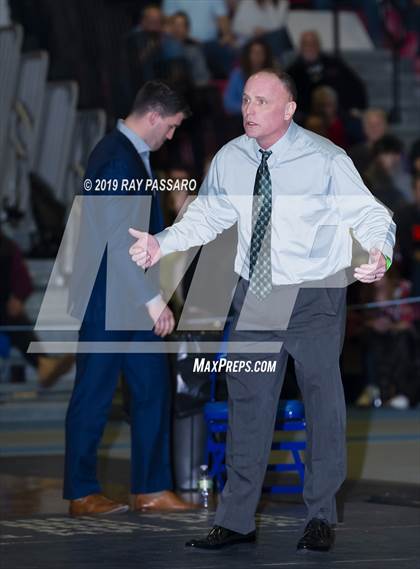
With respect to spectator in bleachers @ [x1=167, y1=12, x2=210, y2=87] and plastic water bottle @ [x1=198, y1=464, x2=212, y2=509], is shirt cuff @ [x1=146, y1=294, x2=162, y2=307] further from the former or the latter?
spectator in bleachers @ [x1=167, y1=12, x2=210, y2=87]

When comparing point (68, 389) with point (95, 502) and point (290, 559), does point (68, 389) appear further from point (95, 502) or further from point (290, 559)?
point (290, 559)

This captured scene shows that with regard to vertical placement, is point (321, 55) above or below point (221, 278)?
above

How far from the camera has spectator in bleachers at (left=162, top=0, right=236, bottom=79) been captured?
59.0 feet

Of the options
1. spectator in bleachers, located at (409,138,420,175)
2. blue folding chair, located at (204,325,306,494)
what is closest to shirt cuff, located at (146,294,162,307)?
blue folding chair, located at (204,325,306,494)

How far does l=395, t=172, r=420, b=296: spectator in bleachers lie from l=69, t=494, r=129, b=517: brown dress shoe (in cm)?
623

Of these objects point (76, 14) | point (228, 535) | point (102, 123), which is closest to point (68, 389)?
point (102, 123)

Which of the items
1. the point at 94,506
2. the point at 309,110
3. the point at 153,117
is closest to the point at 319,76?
the point at 309,110

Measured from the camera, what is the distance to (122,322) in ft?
26.9

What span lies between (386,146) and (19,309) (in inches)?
150

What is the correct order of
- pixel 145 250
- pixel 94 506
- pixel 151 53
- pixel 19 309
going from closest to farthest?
pixel 145 250 < pixel 94 506 < pixel 19 309 < pixel 151 53

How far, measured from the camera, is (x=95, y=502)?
27.3 ft

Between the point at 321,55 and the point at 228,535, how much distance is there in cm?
1083

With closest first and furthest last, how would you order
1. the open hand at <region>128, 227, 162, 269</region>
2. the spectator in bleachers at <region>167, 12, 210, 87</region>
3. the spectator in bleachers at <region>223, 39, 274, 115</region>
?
the open hand at <region>128, 227, 162, 269</region>, the spectator in bleachers at <region>223, 39, 274, 115</region>, the spectator in bleachers at <region>167, 12, 210, 87</region>

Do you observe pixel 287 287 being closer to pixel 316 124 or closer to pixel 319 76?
pixel 316 124
